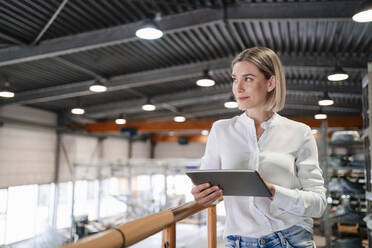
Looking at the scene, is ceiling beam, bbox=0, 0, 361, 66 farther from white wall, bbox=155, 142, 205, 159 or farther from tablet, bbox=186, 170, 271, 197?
white wall, bbox=155, 142, 205, 159

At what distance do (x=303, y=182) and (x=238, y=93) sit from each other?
0.45 meters

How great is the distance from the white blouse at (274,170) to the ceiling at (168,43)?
4609 mm

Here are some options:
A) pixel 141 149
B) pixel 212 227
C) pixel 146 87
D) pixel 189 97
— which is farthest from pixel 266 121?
pixel 141 149

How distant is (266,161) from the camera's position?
4.49 ft

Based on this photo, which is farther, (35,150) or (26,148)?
(35,150)

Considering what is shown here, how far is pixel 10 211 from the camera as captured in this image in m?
12.3

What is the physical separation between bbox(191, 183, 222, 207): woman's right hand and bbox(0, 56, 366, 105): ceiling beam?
7.79m

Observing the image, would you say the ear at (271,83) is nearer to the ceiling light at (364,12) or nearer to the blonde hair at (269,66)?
the blonde hair at (269,66)

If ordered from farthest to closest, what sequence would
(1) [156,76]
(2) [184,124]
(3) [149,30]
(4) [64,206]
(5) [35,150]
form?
1. (2) [184,124]
2. (4) [64,206]
3. (5) [35,150]
4. (1) [156,76]
5. (3) [149,30]

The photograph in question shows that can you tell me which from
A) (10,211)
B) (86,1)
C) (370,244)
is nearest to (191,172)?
(370,244)

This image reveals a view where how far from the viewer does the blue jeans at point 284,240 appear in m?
1.34

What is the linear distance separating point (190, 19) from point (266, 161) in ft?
17.9

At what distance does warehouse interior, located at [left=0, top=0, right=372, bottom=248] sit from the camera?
20.0 ft

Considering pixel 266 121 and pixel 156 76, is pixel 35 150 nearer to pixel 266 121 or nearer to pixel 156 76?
pixel 156 76
